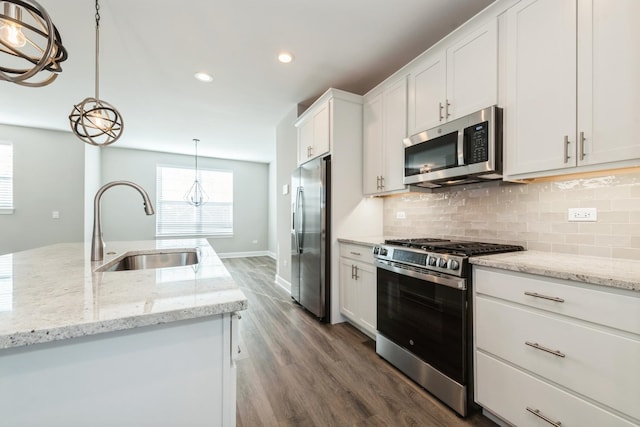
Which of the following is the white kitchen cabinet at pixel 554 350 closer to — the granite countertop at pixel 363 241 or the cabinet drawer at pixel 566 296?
the cabinet drawer at pixel 566 296

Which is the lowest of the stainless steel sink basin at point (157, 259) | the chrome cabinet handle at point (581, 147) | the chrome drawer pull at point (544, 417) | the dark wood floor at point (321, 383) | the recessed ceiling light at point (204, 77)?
the dark wood floor at point (321, 383)

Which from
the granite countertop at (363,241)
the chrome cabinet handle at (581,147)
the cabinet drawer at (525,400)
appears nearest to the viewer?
the cabinet drawer at (525,400)

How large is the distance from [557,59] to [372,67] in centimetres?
173

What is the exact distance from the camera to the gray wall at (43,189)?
470cm

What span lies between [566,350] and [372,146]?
7.25 ft

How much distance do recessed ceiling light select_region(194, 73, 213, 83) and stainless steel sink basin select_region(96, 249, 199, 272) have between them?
2.11m

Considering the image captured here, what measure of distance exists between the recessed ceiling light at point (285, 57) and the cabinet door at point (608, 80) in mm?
2115

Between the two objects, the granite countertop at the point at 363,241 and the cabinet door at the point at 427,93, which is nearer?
the cabinet door at the point at 427,93

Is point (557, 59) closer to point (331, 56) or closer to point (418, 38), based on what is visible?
point (418, 38)

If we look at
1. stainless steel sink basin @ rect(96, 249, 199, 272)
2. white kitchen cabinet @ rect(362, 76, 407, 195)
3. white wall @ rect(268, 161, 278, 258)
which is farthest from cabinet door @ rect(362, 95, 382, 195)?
white wall @ rect(268, 161, 278, 258)

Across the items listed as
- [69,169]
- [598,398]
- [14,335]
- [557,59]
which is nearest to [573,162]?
[557,59]

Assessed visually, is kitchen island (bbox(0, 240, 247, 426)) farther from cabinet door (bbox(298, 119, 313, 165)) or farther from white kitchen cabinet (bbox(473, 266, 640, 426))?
cabinet door (bbox(298, 119, 313, 165))

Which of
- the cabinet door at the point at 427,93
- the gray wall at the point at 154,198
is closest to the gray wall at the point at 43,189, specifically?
the gray wall at the point at 154,198

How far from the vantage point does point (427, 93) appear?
2.23m
